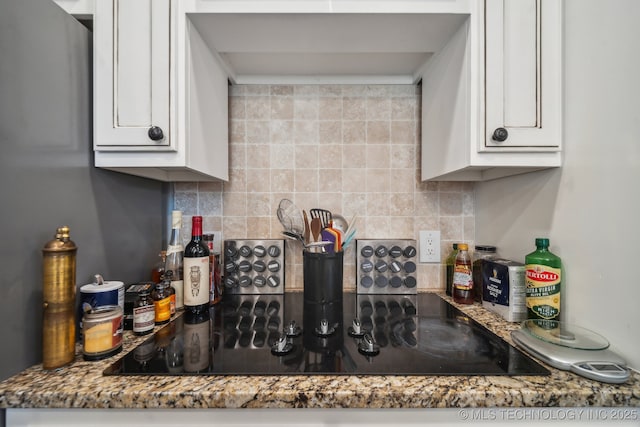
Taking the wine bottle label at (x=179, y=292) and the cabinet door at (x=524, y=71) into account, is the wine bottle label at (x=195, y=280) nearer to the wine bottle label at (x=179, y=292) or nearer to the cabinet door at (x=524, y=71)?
the wine bottle label at (x=179, y=292)

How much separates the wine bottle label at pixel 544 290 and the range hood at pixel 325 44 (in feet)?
2.35

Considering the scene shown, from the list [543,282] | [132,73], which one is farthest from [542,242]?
[132,73]

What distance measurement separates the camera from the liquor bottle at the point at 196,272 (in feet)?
2.82

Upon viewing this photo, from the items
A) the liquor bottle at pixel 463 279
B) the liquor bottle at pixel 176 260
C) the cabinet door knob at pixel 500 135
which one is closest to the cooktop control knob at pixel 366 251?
the liquor bottle at pixel 463 279

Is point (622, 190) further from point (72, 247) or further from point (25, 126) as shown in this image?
point (25, 126)

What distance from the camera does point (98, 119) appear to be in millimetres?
717

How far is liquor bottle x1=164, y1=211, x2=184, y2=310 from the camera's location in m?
0.90

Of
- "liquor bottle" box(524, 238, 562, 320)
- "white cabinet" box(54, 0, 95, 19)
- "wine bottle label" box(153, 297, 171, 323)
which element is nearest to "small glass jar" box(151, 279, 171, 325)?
"wine bottle label" box(153, 297, 171, 323)

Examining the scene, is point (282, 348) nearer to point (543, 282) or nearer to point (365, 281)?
point (365, 281)

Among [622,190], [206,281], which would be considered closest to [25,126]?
[206,281]

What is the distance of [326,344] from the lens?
2.24 feet

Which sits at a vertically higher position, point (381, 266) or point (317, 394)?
point (381, 266)

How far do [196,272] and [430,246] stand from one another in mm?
893

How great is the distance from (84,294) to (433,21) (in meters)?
1.16
